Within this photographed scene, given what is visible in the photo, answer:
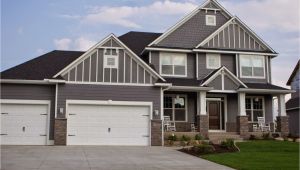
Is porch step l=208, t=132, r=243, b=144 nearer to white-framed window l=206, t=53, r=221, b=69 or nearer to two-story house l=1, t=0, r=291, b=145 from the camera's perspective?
two-story house l=1, t=0, r=291, b=145

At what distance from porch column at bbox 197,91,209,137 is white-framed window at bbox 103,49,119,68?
5.78m

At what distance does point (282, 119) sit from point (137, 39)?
11.5 meters

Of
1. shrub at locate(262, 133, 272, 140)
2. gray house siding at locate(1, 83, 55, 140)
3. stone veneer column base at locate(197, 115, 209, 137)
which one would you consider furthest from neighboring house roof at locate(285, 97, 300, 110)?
gray house siding at locate(1, 83, 55, 140)

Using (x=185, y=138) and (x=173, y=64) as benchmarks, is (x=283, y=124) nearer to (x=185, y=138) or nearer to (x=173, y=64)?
(x=185, y=138)

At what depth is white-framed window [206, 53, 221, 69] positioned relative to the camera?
26.2m

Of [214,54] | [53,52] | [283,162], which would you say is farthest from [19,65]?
[283,162]

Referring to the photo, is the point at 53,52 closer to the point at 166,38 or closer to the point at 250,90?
the point at 166,38

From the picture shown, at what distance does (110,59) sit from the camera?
2105 centimetres

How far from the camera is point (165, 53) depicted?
2581cm

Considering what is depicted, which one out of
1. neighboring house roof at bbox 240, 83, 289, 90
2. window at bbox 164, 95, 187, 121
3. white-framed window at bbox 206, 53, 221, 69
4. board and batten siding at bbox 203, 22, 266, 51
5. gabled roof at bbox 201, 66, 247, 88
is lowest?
window at bbox 164, 95, 187, 121

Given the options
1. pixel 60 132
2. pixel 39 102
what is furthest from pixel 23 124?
pixel 60 132

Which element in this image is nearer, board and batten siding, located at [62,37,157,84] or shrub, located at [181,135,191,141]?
board and batten siding, located at [62,37,157,84]

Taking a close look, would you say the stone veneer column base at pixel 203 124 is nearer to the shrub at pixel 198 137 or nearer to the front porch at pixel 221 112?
the front porch at pixel 221 112

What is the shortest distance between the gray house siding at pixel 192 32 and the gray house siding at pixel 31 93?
321 inches
